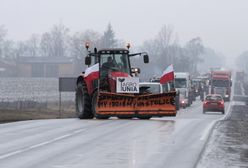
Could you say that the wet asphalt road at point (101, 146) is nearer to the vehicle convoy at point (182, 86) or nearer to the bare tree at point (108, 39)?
the vehicle convoy at point (182, 86)

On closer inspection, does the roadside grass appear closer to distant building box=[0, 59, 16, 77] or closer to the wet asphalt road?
the wet asphalt road

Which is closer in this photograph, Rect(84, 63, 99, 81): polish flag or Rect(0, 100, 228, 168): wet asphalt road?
Rect(0, 100, 228, 168): wet asphalt road

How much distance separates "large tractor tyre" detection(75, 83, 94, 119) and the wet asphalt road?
14.5ft

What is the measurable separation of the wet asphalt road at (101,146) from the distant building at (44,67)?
140991 millimetres

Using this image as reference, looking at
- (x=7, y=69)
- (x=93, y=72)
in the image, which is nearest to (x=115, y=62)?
(x=93, y=72)

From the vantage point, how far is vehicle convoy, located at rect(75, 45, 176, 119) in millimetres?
25812

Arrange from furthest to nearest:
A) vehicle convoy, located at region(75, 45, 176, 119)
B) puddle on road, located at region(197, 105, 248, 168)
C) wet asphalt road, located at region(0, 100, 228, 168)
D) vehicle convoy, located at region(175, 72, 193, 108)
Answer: vehicle convoy, located at region(175, 72, 193, 108) < vehicle convoy, located at region(75, 45, 176, 119) < puddle on road, located at region(197, 105, 248, 168) < wet asphalt road, located at region(0, 100, 228, 168)

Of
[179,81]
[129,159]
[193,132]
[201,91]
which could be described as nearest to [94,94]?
[193,132]

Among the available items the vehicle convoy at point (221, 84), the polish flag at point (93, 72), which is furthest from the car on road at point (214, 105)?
the polish flag at point (93, 72)

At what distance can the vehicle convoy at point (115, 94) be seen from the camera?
25.8 metres

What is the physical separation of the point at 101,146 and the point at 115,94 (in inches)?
386

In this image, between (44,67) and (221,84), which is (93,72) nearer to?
(221,84)

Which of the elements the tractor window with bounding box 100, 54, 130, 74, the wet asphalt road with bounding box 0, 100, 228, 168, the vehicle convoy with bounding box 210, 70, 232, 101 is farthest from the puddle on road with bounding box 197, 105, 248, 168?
the vehicle convoy with bounding box 210, 70, 232, 101

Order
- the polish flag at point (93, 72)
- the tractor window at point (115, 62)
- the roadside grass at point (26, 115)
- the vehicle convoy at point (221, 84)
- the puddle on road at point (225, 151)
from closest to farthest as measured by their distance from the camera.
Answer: the puddle on road at point (225, 151) < the polish flag at point (93, 72) < the tractor window at point (115, 62) < the roadside grass at point (26, 115) < the vehicle convoy at point (221, 84)
